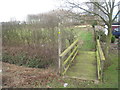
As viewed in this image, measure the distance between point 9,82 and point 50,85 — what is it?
131cm

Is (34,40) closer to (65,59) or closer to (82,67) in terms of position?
(65,59)

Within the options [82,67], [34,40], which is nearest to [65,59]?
[82,67]

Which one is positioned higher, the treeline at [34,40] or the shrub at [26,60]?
the treeline at [34,40]

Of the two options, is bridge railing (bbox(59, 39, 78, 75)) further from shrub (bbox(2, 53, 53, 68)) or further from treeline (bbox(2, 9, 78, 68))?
shrub (bbox(2, 53, 53, 68))

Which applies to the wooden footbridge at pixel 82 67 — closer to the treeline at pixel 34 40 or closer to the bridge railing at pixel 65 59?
the bridge railing at pixel 65 59

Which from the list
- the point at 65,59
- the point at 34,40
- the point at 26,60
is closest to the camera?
the point at 65,59

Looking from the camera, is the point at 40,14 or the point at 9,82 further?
the point at 40,14

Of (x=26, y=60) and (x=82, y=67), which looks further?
(x=26, y=60)

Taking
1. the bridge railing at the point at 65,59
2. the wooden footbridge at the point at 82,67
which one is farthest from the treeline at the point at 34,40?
the wooden footbridge at the point at 82,67

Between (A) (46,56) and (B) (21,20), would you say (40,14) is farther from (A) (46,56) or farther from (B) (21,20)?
(A) (46,56)

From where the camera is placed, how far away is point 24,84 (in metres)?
3.73

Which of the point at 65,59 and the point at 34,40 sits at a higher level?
the point at 34,40

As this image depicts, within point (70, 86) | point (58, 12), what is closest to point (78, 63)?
point (70, 86)

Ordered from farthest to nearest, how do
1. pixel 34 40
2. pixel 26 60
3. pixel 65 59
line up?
1. pixel 34 40
2. pixel 26 60
3. pixel 65 59
